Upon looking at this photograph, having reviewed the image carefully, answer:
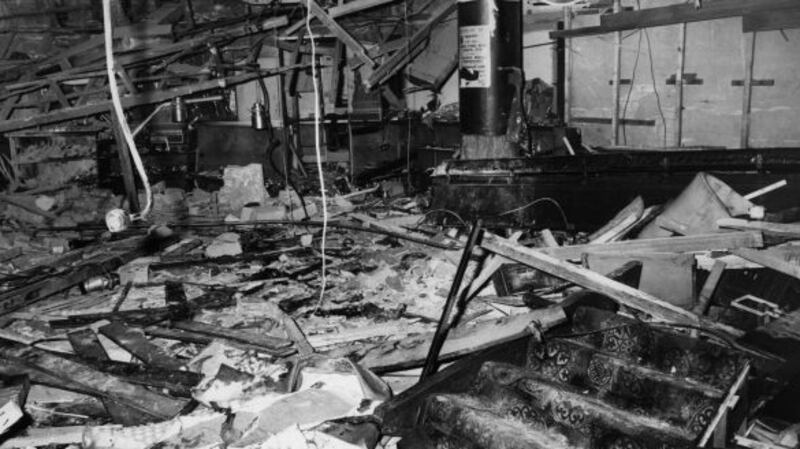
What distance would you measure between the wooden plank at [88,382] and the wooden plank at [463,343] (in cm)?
128

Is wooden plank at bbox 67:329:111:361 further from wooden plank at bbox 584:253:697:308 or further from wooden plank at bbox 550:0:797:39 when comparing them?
wooden plank at bbox 550:0:797:39

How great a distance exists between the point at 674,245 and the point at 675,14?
4.90 metres

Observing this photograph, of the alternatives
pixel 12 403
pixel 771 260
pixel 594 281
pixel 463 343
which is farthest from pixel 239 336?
pixel 771 260

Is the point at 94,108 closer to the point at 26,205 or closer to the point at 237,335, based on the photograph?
the point at 26,205

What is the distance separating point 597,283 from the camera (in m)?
4.80

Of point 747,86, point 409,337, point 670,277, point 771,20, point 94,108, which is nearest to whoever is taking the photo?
point 409,337

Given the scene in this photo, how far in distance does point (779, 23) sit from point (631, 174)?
3.22 meters

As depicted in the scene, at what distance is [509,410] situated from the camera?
3.14 meters

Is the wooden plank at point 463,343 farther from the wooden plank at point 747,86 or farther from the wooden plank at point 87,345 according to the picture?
the wooden plank at point 747,86

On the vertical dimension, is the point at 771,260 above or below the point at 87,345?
above

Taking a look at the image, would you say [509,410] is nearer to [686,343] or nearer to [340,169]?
[686,343]

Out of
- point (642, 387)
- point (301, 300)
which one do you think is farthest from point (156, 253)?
point (642, 387)

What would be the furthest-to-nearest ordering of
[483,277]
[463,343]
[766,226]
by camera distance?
[483,277] < [766,226] < [463,343]

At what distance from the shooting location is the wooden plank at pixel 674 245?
498cm
